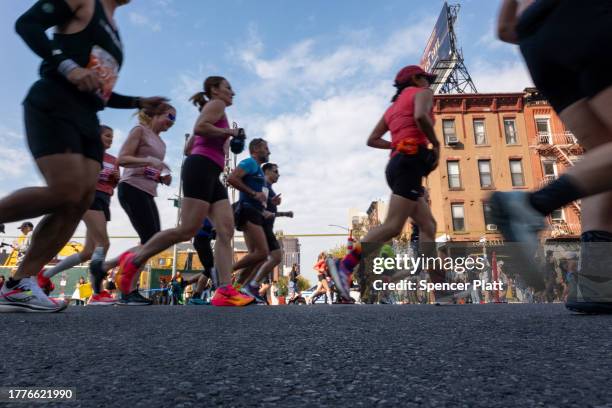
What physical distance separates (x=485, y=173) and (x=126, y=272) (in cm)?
2621

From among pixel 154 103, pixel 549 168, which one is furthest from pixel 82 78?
pixel 549 168

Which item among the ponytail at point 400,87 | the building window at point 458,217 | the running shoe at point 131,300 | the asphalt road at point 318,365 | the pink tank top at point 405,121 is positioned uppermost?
the building window at point 458,217

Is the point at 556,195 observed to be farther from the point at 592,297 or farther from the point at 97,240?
the point at 97,240

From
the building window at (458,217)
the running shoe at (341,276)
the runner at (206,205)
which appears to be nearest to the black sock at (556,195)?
the running shoe at (341,276)

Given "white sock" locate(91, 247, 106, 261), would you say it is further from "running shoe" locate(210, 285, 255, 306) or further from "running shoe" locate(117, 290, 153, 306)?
"running shoe" locate(210, 285, 255, 306)

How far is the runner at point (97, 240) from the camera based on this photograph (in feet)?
14.3

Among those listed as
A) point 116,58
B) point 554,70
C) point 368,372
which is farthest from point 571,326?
point 116,58

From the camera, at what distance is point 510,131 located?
27.0 m

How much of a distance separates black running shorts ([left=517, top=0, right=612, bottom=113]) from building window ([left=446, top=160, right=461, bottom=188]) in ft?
84.3

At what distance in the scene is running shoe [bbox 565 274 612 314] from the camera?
2.30m

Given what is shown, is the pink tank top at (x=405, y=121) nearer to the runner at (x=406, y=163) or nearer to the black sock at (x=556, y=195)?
the runner at (x=406, y=163)

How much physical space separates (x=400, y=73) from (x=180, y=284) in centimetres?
1026

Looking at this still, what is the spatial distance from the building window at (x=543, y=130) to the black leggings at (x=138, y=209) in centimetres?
2772

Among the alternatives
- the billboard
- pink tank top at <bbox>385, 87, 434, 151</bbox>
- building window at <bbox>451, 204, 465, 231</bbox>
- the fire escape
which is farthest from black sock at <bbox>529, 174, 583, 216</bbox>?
the billboard
